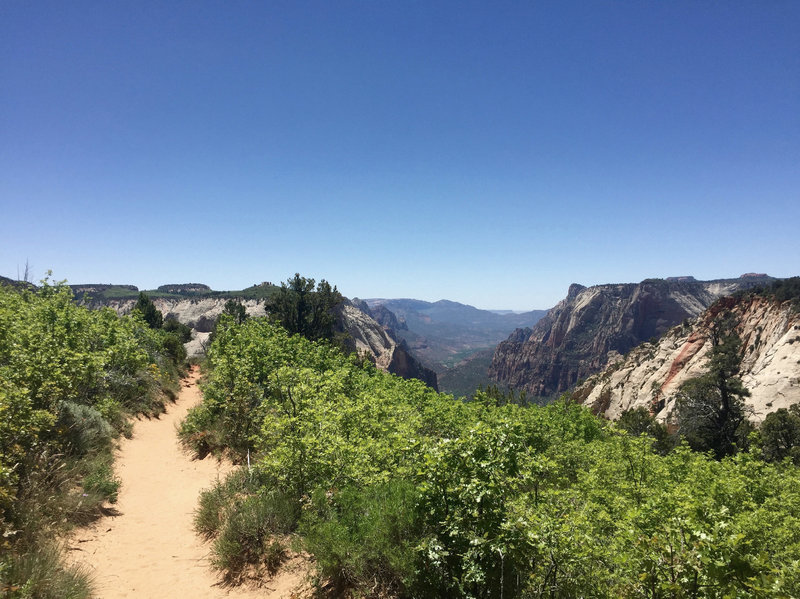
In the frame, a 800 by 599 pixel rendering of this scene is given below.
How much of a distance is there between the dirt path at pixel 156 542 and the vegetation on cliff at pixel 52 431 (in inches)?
26.1

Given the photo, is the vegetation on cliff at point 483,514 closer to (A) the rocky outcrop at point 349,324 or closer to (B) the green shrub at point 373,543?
(B) the green shrub at point 373,543

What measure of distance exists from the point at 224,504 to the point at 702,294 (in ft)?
817

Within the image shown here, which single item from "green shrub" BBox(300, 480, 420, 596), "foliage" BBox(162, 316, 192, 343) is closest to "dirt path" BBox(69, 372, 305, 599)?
"green shrub" BBox(300, 480, 420, 596)

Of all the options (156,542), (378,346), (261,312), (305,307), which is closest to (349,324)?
(378,346)

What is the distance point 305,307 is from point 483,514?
3343cm

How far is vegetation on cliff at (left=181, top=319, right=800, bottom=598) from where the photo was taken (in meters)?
4.66

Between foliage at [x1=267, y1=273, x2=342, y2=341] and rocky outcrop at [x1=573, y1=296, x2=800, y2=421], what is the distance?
→ 3757 centimetres

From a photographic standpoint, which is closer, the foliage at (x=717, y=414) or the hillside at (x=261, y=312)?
the foliage at (x=717, y=414)

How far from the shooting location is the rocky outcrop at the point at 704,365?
38.3 meters

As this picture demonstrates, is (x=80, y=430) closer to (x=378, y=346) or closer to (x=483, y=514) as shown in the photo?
(x=483, y=514)

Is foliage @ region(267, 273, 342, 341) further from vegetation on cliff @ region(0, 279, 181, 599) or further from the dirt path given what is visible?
the dirt path

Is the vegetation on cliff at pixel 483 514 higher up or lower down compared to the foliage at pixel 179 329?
lower down

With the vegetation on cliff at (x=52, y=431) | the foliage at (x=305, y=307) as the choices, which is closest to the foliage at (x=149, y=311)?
the foliage at (x=305, y=307)

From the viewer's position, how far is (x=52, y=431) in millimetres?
10305
